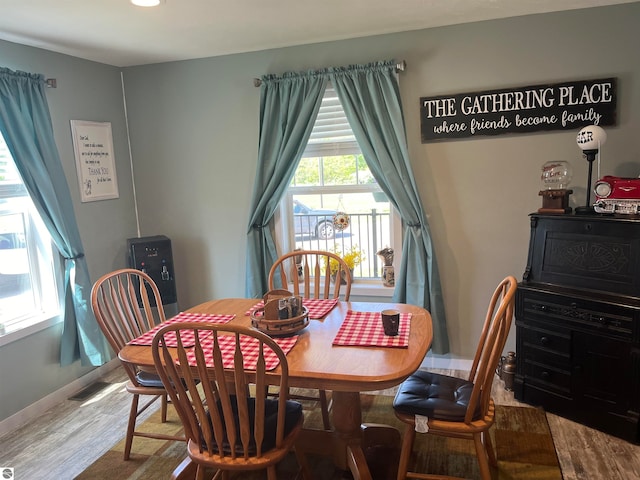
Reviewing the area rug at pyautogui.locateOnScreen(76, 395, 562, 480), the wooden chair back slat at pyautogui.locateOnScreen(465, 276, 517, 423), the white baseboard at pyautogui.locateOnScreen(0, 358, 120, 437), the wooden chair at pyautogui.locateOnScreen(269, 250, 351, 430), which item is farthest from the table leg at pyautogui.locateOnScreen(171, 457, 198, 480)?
the white baseboard at pyautogui.locateOnScreen(0, 358, 120, 437)

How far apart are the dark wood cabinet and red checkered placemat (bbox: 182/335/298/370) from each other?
1.49m

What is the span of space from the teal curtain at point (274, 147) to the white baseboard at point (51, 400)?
1205 mm

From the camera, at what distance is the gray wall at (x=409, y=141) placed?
9.20 feet

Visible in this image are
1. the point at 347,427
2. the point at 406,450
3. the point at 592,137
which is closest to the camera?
the point at 406,450

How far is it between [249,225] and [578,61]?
2.34 meters

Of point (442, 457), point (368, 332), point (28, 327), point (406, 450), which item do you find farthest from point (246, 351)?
point (28, 327)

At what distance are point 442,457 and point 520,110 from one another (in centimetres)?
204

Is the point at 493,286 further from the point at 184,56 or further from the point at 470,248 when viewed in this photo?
the point at 184,56

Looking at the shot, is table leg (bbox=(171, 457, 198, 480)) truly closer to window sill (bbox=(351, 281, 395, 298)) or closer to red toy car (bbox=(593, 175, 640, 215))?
window sill (bbox=(351, 281, 395, 298))

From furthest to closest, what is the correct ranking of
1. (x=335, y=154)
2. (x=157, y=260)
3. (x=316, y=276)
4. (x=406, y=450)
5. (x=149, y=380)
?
(x=157, y=260), (x=335, y=154), (x=316, y=276), (x=149, y=380), (x=406, y=450)

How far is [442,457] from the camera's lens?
2.30 metres

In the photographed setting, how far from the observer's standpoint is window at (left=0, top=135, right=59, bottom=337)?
290 cm

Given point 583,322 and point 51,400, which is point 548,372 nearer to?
point 583,322

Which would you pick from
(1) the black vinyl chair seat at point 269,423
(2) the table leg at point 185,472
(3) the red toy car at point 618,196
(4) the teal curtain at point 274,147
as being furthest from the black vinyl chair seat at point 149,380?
(3) the red toy car at point 618,196
